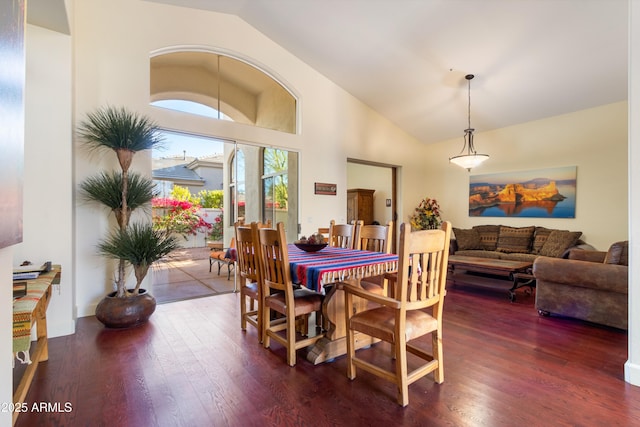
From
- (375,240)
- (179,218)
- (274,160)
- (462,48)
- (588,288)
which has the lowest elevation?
(588,288)

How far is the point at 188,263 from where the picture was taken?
6.36 metres

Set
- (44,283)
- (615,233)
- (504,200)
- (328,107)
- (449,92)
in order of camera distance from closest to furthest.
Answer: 1. (44,283)
2. (615,233)
3. (449,92)
4. (328,107)
5. (504,200)

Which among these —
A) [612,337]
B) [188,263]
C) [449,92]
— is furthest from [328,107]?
[612,337]

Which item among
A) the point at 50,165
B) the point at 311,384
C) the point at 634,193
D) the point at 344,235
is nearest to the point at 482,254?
the point at 344,235

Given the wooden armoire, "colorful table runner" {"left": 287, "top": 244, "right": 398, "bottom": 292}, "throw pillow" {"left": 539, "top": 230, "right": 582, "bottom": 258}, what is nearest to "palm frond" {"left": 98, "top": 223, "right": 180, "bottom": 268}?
"colorful table runner" {"left": 287, "top": 244, "right": 398, "bottom": 292}

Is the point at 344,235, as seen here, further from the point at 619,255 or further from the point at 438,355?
the point at 619,255

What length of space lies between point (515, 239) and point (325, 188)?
361 cm

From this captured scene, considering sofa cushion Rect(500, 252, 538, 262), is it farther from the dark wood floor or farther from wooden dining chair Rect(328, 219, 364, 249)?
wooden dining chair Rect(328, 219, 364, 249)

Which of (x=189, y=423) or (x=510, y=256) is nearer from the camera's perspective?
(x=189, y=423)

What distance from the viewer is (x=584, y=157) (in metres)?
5.00

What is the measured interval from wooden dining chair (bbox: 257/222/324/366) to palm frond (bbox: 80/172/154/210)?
1.75 meters

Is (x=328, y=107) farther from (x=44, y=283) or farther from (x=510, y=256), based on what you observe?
(x=44, y=283)

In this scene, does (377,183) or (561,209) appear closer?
(561,209)

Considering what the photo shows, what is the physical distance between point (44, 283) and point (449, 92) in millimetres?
5657
